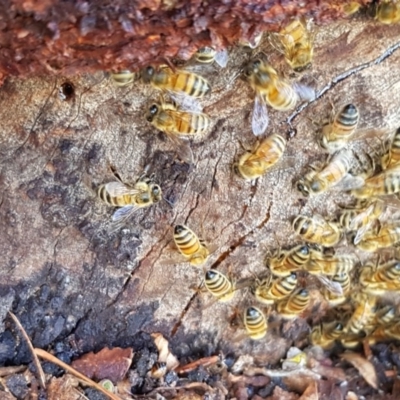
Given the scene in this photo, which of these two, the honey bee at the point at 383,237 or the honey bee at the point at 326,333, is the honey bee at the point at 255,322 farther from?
the honey bee at the point at 383,237

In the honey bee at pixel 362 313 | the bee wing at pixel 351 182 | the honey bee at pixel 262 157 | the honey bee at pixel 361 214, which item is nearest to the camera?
the honey bee at pixel 262 157

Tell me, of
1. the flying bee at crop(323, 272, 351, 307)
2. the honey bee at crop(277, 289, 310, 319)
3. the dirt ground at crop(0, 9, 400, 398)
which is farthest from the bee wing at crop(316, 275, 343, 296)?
the dirt ground at crop(0, 9, 400, 398)

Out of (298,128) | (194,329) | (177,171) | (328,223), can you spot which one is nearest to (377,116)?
(298,128)

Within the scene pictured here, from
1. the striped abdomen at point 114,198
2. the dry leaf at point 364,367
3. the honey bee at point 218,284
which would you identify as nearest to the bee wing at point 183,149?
the striped abdomen at point 114,198

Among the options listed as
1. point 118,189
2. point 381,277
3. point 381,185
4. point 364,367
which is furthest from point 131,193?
point 364,367

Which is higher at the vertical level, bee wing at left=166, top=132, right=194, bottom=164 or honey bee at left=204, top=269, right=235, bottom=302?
bee wing at left=166, top=132, right=194, bottom=164

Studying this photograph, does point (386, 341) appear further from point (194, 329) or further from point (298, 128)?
point (298, 128)

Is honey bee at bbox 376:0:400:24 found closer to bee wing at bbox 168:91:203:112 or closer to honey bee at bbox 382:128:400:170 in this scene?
honey bee at bbox 382:128:400:170
